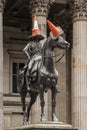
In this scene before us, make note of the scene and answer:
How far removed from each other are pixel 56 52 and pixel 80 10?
5.70 m

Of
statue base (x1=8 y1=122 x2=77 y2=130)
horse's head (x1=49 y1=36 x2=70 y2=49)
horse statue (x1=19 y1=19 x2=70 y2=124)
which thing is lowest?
statue base (x1=8 y1=122 x2=77 y2=130)

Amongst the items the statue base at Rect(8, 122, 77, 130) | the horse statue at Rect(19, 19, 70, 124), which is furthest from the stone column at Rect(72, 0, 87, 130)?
the statue base at Rect(8, 122, 77, 130)

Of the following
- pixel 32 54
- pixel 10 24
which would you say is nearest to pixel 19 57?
pixel 10 24

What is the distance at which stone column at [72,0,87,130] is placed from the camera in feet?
141

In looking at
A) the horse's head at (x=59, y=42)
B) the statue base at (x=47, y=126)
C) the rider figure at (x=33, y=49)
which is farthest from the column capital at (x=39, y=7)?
the statue base at (x=47, y=126)

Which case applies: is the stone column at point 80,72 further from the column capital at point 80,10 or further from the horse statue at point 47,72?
the horse statue at point 47,72

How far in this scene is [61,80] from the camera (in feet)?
170

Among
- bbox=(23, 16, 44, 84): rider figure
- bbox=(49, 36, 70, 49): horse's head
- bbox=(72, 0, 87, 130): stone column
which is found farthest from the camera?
bbox=(72, 0, 87, 130): stone column

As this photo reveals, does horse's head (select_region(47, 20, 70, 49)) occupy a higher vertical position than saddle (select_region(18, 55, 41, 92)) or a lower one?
higher

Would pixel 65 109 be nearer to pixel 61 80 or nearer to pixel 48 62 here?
pixel 61 80

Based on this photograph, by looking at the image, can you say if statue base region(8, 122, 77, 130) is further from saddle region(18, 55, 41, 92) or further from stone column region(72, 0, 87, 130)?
stone column region(72, 0, 87, 130)

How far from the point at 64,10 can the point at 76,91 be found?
9186mm

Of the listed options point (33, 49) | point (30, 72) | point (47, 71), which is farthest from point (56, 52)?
point (47, 71)

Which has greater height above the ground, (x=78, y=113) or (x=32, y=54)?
(x=32, y=54)
